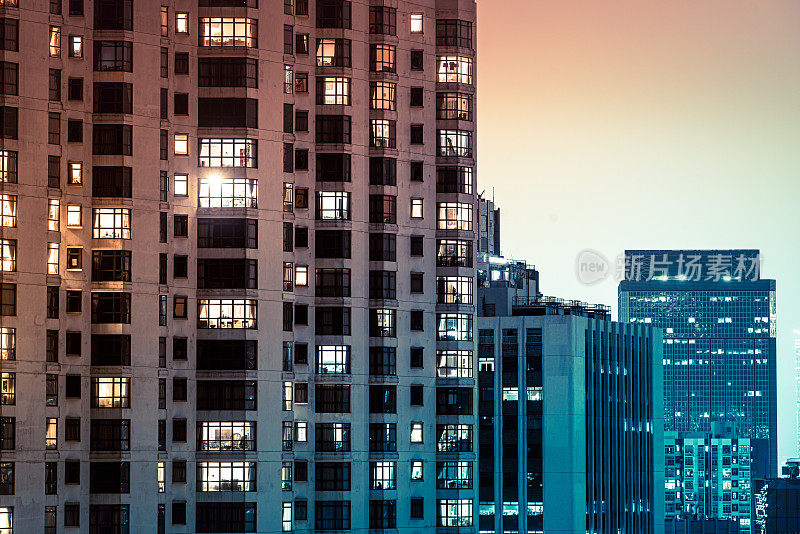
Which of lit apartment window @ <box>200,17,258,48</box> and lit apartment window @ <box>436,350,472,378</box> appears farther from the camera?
lit apartment window @ <box>436,350,472,378</box>

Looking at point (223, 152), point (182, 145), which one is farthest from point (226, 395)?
point (182, 145)

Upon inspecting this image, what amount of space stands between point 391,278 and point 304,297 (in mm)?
10504

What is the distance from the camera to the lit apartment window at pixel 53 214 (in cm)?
16338

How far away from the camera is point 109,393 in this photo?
165m

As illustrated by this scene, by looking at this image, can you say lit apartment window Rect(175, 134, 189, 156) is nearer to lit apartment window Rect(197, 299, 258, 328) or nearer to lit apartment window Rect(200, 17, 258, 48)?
lit apartment window Rect(200, 17, 258, 48)

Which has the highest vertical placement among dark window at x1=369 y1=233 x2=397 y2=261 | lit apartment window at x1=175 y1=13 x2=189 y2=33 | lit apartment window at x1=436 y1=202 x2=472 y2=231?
lit apartment window at x1=175 y1=13 x2=189 y2=33

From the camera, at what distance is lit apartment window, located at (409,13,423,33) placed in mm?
189812

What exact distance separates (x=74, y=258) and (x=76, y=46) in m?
20.7

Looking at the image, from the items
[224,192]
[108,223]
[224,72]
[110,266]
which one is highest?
[224,72]

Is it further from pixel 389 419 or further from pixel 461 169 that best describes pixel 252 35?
pixel 389 419

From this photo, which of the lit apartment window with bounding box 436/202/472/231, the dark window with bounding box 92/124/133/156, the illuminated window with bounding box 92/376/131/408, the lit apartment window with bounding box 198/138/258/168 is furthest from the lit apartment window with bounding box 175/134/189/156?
the lit apartment window with bounding box 436/202/472/231

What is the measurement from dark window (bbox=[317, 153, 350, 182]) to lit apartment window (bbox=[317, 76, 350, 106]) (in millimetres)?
5782

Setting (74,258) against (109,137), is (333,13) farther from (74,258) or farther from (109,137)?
(74,258)

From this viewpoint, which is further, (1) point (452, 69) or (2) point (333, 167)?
(1) point (452, 69)
